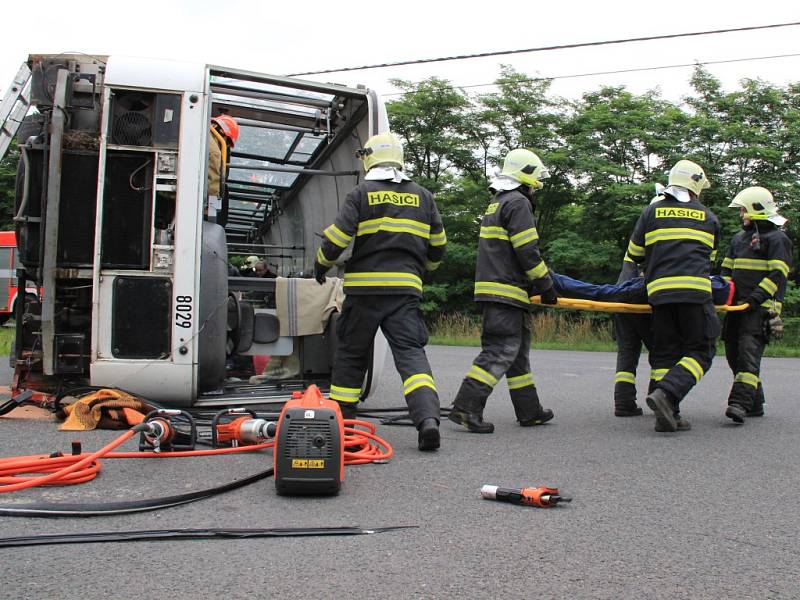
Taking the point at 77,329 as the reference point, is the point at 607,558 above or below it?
below

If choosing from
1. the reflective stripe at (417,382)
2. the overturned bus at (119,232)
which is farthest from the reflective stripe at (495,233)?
the overturned bus at (119,232)

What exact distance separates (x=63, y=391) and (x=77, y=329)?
42cm

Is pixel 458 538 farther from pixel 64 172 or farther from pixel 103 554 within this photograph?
pixel 64 172

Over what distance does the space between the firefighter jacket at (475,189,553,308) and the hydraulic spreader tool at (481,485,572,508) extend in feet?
7.42

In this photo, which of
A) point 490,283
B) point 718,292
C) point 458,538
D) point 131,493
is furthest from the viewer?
point 718,292

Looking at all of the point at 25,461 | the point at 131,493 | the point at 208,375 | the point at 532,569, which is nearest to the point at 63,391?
the point at 208,375

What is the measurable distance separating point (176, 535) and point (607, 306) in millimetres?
3910

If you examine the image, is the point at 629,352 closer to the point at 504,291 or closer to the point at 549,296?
the point at 549,296

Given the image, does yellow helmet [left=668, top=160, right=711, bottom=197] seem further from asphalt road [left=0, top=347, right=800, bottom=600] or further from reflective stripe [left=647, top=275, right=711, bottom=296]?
asphalt road [left=0, top=347, right=800, bottom=600]

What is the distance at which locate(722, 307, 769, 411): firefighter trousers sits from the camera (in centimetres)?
630

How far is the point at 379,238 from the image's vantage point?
5.25 meters

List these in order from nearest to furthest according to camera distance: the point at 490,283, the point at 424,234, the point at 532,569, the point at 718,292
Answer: the point at 532,569 < the point at 424,234 < the point at 490,283 < the point at 718,292

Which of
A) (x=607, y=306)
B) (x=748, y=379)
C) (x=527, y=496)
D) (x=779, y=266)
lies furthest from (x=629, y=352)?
(x=527, y=496)

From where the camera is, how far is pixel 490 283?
5840mm
